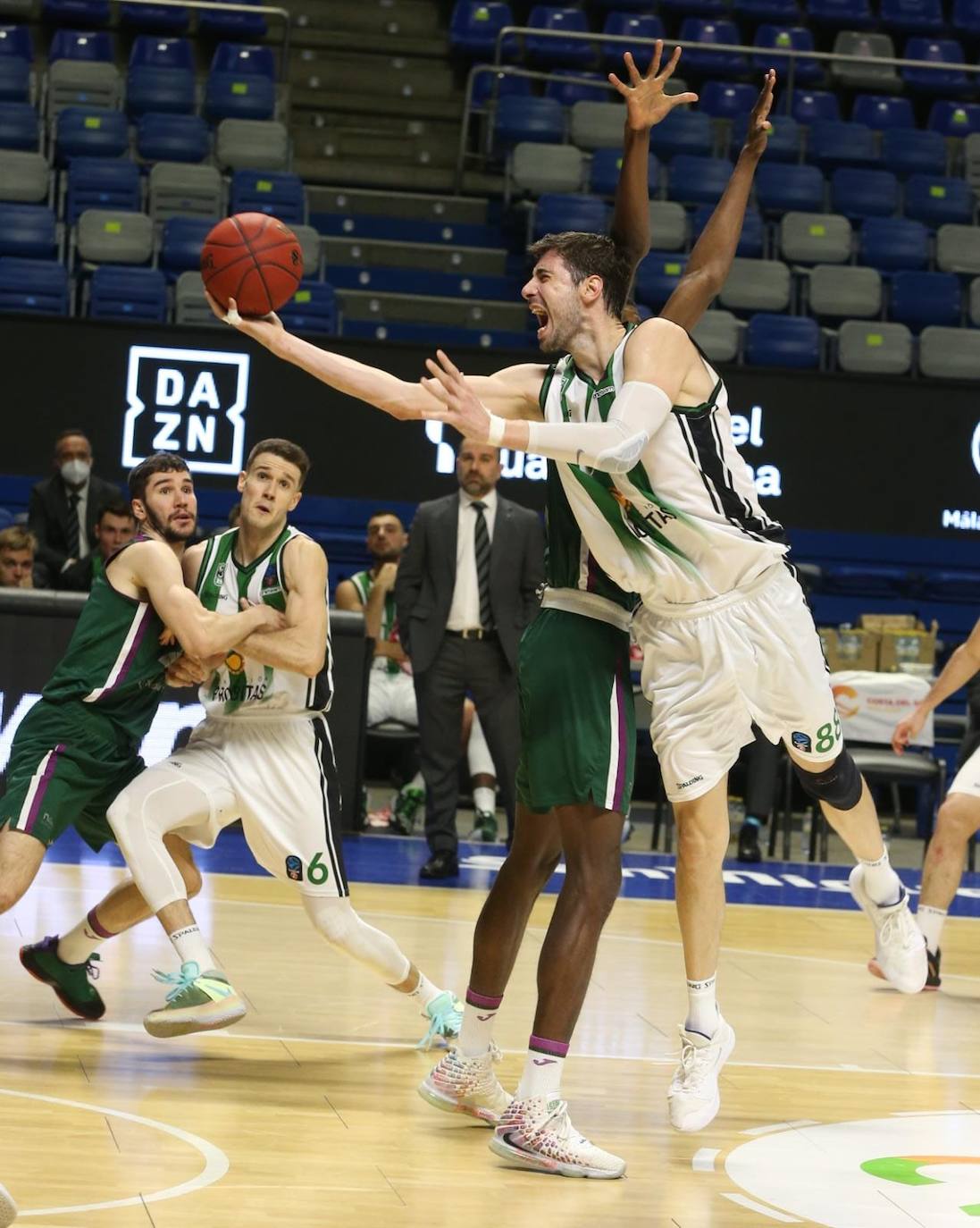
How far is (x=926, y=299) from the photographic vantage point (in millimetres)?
14312

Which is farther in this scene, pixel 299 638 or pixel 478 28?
pixel 478 28

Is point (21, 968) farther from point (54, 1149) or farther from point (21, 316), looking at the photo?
point (21, 316)

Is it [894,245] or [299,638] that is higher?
[894,245]

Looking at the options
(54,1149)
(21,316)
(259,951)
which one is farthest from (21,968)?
(21,316)

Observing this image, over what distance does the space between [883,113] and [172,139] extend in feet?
21.4

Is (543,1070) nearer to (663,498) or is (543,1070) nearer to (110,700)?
(663,498)

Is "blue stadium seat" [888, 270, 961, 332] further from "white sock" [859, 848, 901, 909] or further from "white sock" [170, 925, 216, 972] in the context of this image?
"white sock" [170, 925, 216, 972]

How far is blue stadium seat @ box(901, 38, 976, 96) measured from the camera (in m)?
17.0

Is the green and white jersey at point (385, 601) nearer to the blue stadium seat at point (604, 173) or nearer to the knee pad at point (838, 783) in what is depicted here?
the blue stadium seat at point (604, 173)

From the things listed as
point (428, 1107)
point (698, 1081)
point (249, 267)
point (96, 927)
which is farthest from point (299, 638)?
point (698, 1081)

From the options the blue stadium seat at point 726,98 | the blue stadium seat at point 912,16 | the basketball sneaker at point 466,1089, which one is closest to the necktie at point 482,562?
the basketball sneaker at point 466,1089

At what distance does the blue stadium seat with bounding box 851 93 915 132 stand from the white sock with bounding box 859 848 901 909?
12.5 metres

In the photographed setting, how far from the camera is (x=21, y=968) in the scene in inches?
239

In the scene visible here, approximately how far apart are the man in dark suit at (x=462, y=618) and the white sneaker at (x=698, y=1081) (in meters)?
4.30
